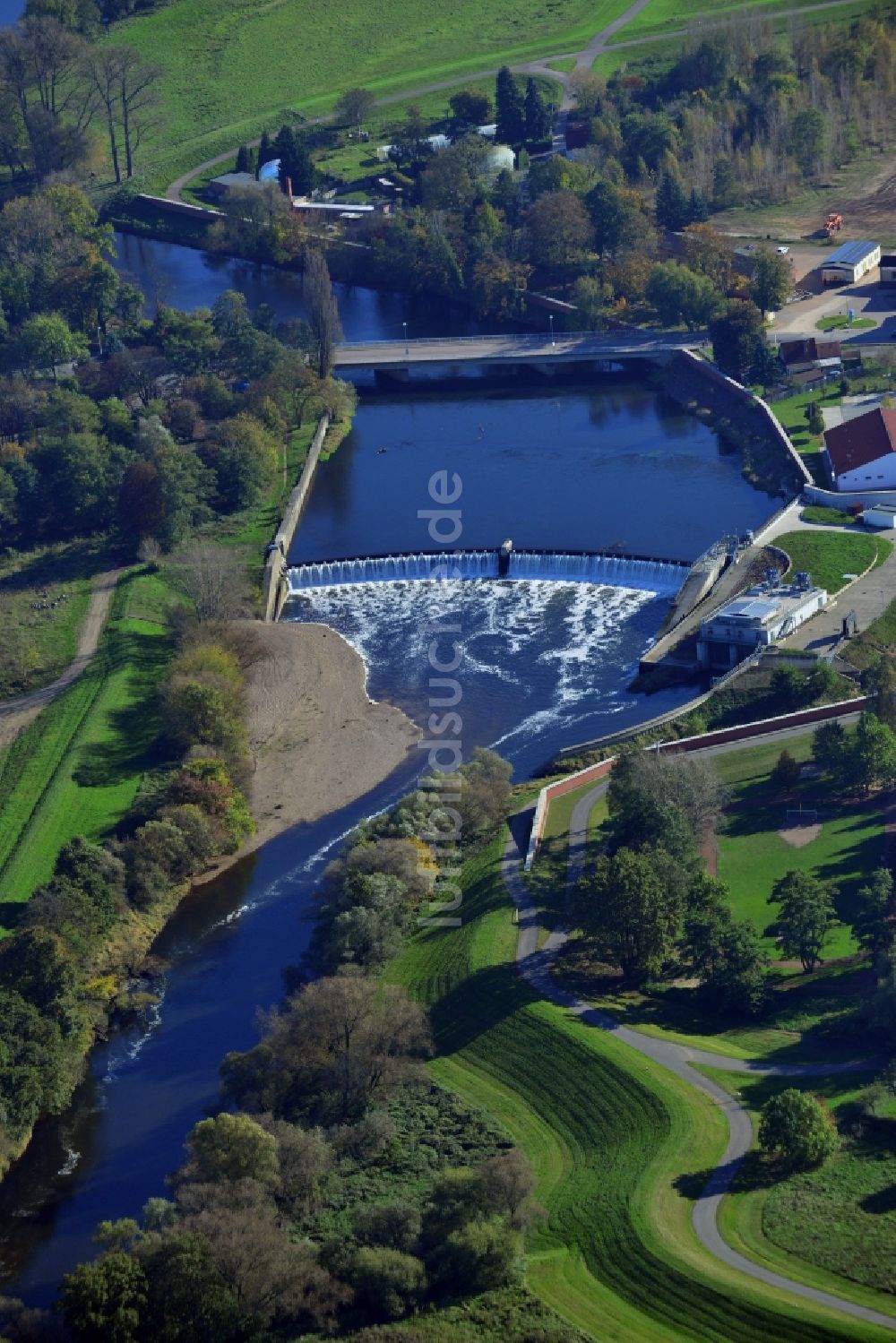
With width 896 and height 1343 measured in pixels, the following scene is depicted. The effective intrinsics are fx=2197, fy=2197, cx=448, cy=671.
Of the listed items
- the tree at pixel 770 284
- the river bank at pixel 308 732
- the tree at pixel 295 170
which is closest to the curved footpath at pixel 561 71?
the tree at pixel 295 170

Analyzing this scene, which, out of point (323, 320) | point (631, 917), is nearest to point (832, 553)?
point (631, 917)

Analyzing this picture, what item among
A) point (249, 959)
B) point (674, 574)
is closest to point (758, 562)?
point (674, 574)

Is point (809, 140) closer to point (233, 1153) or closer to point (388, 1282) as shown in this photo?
point (233, 1153)

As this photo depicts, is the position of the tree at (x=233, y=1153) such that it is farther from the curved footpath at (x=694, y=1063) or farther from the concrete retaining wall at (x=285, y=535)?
the concrete retaining wall at (x=285, y=535)

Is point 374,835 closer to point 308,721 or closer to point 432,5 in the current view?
point 308,721

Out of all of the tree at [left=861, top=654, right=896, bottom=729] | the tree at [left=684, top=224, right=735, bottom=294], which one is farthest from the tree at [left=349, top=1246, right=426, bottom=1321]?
the tree at [left=684, top=224, right=735, bottom=294]
